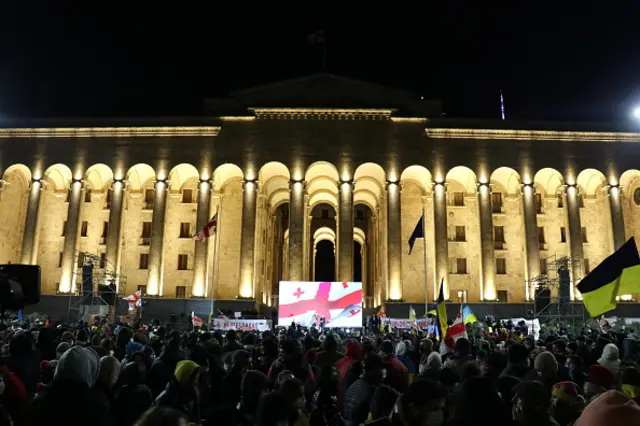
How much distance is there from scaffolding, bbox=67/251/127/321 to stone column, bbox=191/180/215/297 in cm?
598

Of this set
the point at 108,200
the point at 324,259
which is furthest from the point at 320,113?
the point at 324,259

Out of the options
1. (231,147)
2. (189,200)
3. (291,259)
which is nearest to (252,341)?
(291,259)

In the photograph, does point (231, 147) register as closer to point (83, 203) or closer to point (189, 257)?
point (189, 257)

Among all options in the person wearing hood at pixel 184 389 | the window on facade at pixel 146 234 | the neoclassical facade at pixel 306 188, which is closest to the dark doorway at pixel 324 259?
the neoclassical facade at pixel 306 188

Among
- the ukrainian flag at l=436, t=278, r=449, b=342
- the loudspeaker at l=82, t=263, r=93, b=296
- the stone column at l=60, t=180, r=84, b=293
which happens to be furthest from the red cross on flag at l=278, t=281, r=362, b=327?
the stone column at l=60, t=180, r=84, b=293

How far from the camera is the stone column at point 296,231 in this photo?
43.9m

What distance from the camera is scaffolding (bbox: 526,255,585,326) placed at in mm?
35375

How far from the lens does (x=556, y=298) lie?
41781 millimetres

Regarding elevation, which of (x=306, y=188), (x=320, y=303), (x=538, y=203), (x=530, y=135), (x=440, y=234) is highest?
(x=530, y=135)

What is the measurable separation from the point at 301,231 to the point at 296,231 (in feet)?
1.39

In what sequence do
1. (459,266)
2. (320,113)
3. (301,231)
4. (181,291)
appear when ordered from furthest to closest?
(459,266) < (181,291) < (320,113) < (301,231)

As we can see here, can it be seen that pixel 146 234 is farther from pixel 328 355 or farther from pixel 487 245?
pixel 328 355

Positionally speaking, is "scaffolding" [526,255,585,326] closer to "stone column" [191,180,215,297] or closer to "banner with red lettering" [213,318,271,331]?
"banner with red lettering" [213,318,271,331]

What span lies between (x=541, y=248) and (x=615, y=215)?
21.4ft
